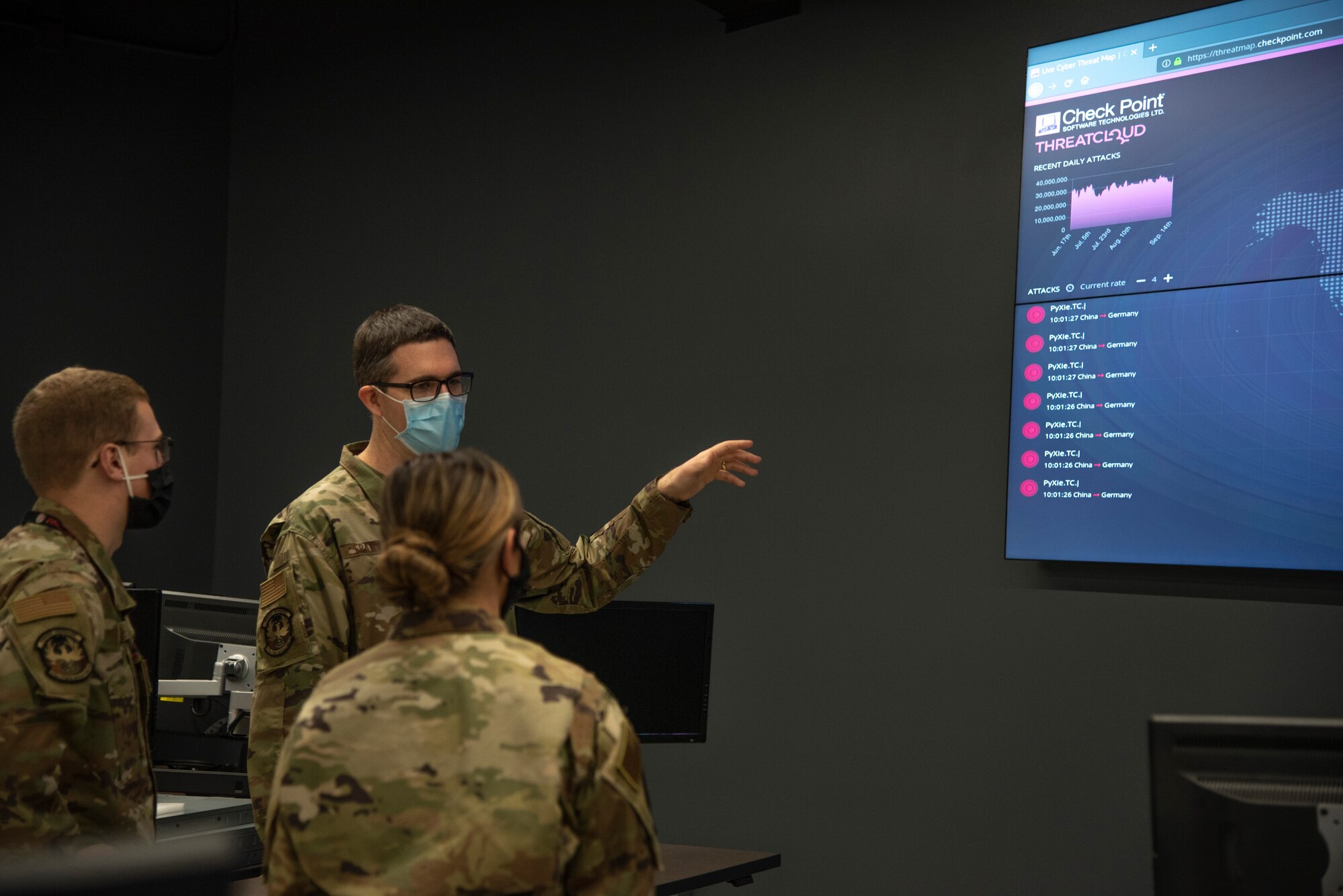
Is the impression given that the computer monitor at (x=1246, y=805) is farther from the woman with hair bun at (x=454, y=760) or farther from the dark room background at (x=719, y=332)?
the dark room background at (x=719, y=332)

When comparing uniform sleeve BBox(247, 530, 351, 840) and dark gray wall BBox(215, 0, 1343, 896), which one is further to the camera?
dark gray wall BBox(215, 0, 1343, 896)

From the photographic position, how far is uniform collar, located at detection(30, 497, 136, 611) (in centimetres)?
181

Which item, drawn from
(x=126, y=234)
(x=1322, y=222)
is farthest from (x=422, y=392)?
(x=126, y=234)

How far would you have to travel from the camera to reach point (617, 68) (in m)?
3.88

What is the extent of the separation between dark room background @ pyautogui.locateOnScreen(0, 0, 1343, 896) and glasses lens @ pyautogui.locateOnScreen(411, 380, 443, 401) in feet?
4.92

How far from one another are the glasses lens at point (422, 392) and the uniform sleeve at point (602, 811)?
960 millimetres

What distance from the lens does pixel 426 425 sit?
2133 millimetres

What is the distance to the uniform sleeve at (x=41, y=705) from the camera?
1.63 meters

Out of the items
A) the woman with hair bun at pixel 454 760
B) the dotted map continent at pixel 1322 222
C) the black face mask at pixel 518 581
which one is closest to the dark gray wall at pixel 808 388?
the dotted map continent at pixel 1322 222

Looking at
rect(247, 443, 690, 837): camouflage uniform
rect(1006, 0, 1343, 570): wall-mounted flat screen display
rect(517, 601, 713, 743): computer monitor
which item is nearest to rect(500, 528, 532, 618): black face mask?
rect(247, 443, 690, 837): camouflage uniform

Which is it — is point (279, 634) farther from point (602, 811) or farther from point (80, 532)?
A: point (602, 811)

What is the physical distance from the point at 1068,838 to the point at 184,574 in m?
3.18

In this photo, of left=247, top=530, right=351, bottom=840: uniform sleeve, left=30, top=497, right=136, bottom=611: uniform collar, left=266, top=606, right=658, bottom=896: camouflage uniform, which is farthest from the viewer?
left=247, top=530, right=351, bottom=840: uniform sleeve

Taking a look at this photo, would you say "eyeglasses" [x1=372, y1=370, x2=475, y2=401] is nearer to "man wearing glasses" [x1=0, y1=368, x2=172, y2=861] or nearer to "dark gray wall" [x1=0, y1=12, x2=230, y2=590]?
"man wearing glasses" [x1=0, y1=368, x2=172, y2=861]
